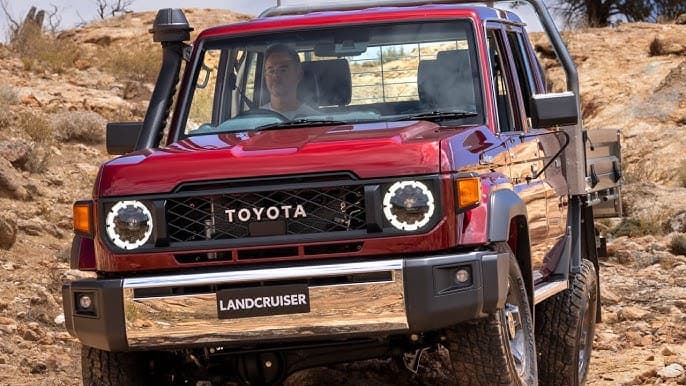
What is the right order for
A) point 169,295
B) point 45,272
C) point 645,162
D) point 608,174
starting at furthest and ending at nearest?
point 645,162, point 45,272, point 608,174, point 169,295

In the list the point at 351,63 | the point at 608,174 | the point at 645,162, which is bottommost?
the point at 645,162

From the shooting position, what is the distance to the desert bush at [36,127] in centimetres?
1644

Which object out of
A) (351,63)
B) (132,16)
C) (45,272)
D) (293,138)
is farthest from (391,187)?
(132,16)

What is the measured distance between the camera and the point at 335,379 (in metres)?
7.52

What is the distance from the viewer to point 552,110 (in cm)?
605

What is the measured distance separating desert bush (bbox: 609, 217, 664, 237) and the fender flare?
10.1m

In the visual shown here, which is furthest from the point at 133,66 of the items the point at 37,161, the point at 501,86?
the point at 501,86

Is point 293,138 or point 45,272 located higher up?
point 293,138

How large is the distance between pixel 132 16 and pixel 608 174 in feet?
82.8

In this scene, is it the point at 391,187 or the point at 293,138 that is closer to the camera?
the point at 391,187

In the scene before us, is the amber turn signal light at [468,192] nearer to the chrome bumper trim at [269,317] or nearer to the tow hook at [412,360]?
the chrome bumper trim at [269,317]

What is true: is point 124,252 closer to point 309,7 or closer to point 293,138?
point 293,138

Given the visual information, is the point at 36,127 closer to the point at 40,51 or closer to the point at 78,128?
the point at 78,128

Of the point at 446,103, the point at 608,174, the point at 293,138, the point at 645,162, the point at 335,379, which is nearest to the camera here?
the point at 293,138
